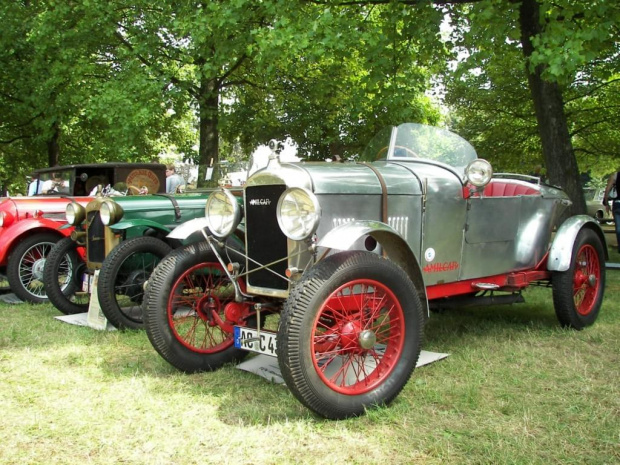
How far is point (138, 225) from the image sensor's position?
5.96 m

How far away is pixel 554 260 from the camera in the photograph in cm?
525

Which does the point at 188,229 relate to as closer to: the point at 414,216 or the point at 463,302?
the point at 414,216

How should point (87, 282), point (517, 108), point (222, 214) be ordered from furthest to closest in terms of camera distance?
1. point (517, 108)
2. point (87, 282)
3. point (222, 214)

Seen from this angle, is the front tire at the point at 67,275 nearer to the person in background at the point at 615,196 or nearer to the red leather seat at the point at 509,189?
the red leather seat at the point at 509,189

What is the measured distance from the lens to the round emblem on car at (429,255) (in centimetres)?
443

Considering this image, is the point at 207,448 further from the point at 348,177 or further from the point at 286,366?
the point at 348,177

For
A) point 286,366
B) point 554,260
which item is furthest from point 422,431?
point 554,260

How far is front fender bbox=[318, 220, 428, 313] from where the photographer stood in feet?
11.2

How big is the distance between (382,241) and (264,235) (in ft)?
2.57

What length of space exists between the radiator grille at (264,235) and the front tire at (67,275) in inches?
122

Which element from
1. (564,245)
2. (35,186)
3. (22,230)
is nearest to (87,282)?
(22,230)

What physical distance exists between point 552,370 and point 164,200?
4.20m

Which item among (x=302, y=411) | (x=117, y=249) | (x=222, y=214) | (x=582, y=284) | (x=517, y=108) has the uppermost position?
(x=517, y=108)

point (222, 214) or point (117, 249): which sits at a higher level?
point (222, 214)
